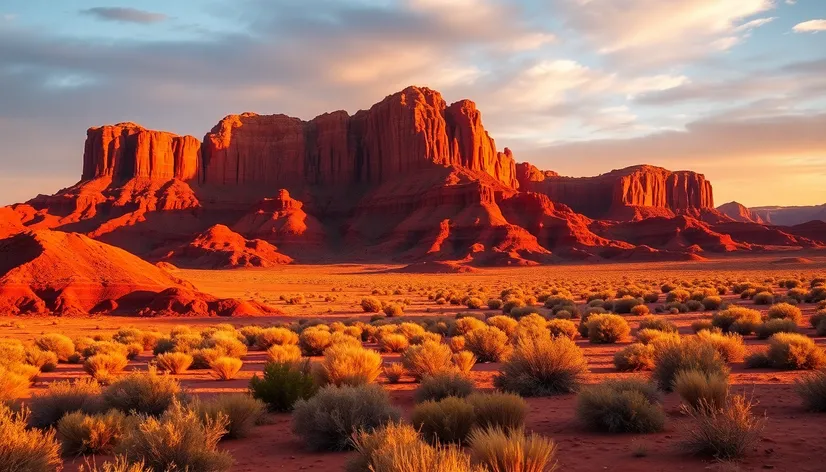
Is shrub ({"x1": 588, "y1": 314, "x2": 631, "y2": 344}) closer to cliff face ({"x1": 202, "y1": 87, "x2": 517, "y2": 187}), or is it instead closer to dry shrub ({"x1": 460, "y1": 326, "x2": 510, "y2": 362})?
dry shrub ({"x1": 460, "y1": 326, "x2": 510, "y2": 362})

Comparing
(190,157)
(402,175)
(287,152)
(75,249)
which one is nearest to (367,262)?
(402,175)

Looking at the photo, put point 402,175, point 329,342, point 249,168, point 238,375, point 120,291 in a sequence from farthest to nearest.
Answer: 1. point 249,168
2. point 402,175
3. point 120,291
4. point 329,342
5. point 238,375

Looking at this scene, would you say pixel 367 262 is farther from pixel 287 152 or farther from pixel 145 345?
pixel 145 345

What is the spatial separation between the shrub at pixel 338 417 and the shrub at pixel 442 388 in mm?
1597

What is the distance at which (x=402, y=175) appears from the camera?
138 m

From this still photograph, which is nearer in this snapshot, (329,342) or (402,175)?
(329,342)

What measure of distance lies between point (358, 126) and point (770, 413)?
15210cm

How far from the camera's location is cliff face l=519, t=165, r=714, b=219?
167625 mm

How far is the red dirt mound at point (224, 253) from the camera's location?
9731cm

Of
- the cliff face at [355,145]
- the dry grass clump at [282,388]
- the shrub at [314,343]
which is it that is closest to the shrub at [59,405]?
the dry grass clump at [282,388]

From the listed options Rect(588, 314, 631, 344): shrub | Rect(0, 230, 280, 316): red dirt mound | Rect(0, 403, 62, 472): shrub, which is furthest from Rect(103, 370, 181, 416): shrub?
Rect(0, 230, 280, 316): red dirt mound

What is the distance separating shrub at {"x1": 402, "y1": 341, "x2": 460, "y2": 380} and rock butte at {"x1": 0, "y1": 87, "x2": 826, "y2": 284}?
2762 inches

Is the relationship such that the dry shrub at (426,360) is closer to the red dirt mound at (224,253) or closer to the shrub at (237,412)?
the shrub at (237,412)

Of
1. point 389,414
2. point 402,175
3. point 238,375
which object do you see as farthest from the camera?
point 402,175
